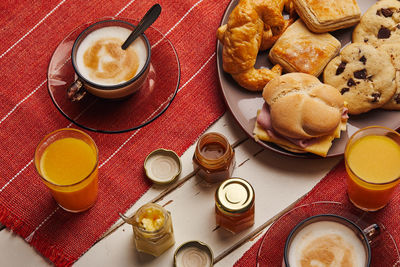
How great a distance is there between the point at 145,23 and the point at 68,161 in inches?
20.5

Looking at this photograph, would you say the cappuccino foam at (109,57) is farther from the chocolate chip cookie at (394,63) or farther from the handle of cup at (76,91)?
the chocolate chip cookie at (394,63)

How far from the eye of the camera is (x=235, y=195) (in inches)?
79.9

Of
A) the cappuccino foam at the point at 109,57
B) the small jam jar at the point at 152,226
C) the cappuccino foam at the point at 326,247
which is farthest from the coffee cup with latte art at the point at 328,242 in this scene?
the cappuccino foam at the point at 109,57

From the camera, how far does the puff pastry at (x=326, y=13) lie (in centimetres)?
224

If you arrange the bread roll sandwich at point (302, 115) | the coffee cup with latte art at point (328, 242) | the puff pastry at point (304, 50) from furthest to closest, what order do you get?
the puff pastry at point (304, 50)
the bread roll sandwich at point (302, 115)
the coffee cup with latte art at point (328, 242)

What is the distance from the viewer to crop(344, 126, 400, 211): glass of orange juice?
202 cm

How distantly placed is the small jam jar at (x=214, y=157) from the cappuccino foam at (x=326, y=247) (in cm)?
32

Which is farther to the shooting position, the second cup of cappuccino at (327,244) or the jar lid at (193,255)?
the jar lid at (193,255)

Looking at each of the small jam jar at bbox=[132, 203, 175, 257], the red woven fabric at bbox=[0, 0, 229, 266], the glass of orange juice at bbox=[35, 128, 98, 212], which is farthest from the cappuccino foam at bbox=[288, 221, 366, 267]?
the glass of orange juice at bbox=[35, 128, 98, 212]

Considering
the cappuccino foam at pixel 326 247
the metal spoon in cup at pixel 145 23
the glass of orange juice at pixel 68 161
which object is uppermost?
the metal spoon in cup at pixel 145 23

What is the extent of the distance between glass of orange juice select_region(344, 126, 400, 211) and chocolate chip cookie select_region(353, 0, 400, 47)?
0.37 meters

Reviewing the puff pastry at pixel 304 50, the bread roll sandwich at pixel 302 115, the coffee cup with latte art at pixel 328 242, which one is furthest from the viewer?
the puff pastry at pixel 304 50

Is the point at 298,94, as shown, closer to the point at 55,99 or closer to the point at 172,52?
the point at 172,52

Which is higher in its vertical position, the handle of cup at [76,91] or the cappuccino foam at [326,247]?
the handle of cup at [76,91]
